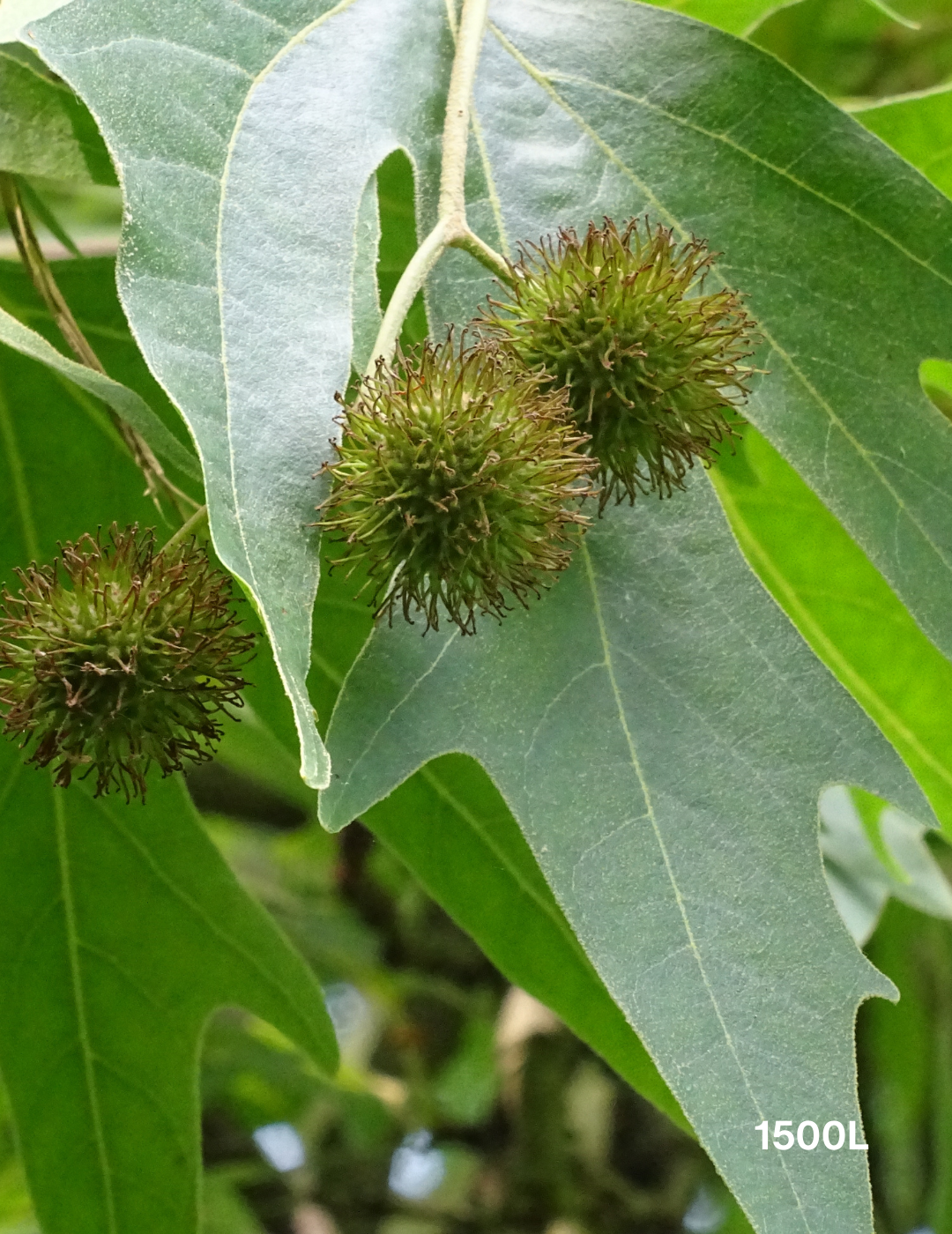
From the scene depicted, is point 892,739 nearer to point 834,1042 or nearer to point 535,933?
point 535,933

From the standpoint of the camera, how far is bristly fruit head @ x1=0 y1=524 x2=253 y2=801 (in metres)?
1.13

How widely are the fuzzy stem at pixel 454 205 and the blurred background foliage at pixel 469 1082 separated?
118 centimetres

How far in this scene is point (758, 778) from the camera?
51.2 inches

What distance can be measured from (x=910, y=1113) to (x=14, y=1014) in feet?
6.94

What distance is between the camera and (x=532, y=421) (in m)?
1.15

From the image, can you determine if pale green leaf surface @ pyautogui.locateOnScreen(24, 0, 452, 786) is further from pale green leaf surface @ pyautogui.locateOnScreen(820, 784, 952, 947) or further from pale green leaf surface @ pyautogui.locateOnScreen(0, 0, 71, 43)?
pale green leaf surface @ pyautogui.locateOnScreen(820, 784, 952, 947)

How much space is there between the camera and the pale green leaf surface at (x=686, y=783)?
1.13 metres

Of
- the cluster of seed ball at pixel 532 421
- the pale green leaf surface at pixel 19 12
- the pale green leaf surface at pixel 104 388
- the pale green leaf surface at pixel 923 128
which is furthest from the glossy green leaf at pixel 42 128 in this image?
the pale green leaf surface at pixel 923 128

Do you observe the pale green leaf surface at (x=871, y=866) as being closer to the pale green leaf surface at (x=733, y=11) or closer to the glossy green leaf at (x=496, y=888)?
the glossy green leaf at (x=496, y=888)

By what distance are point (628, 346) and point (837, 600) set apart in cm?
65

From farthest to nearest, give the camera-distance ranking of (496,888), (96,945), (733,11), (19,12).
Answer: (733,11) < (96,945) < (496,888) < (19,12)

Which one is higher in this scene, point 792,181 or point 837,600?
point 792,181

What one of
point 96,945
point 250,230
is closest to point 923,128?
point 250,230

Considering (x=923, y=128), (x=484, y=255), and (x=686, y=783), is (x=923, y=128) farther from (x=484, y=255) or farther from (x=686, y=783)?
(x=686, y=783)
